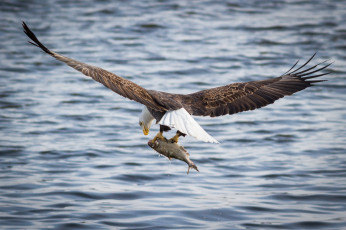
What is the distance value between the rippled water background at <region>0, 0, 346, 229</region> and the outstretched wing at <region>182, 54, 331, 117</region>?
128 centimetres

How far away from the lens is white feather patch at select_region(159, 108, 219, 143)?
5008mm

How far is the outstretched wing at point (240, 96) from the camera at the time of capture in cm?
609

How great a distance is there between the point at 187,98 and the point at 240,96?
0.55 m

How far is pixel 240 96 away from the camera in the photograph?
20.6ft

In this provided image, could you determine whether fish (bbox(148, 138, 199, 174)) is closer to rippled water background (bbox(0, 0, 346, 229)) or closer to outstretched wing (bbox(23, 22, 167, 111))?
outstretched wing (bbox(23, 22, 167, 111))

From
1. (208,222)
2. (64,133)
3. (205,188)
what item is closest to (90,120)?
(64,133)

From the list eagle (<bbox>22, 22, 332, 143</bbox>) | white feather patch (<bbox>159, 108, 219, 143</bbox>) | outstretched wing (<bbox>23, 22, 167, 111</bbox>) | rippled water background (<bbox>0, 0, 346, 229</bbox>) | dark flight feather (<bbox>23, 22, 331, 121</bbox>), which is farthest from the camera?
rippled water background (<bbox>0, 0, 346, 229</bbox>)

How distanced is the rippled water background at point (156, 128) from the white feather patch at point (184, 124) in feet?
4.98

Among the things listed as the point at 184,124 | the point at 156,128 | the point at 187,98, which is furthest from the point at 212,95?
the point at 156,128

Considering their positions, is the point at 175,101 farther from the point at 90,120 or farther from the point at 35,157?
the point at 90,120

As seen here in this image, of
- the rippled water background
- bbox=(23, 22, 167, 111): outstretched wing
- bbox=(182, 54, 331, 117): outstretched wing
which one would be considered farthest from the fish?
the rippled water background

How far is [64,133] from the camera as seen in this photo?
984cm

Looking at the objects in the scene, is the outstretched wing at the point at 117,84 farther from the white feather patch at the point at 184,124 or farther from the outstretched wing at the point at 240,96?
the outstretched wing at the point at 240,96

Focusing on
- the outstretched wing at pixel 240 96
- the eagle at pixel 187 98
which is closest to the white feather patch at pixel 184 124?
the eagle at pixel 187 98
